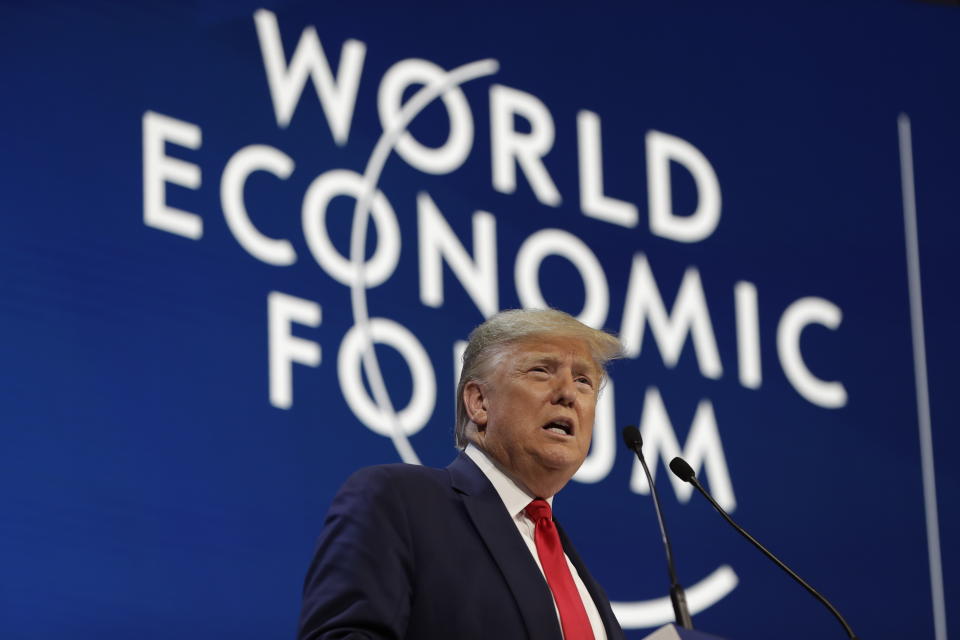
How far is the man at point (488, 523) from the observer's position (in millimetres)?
1979

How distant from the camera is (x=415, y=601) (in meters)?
2.04

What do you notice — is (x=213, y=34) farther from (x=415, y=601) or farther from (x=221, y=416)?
(x=415, y=601)

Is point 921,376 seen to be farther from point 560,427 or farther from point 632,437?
point 560,427

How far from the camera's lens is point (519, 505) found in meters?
2.32

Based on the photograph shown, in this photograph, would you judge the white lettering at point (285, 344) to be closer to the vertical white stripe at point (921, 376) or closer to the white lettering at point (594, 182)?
the white lettering at point (594, 182)

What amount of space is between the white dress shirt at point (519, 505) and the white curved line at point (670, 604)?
132 cm

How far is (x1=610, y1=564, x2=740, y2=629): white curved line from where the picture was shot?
370 cm

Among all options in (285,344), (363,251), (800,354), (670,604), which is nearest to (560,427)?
(285,344)

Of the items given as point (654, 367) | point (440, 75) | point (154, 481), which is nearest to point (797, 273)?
point (654, 367)

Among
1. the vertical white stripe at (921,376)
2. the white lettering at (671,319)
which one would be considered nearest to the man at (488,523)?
the white lettering at (671,319)

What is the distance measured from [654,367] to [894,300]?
967mm

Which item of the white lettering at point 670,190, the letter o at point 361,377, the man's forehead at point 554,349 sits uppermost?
the white lettering at point 670,190

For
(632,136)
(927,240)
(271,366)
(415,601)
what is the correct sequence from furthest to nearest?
1. (927,240)
2. (632,136)
3. (271,366)
4. (415,601)

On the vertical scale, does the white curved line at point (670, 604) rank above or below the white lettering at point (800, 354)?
below
